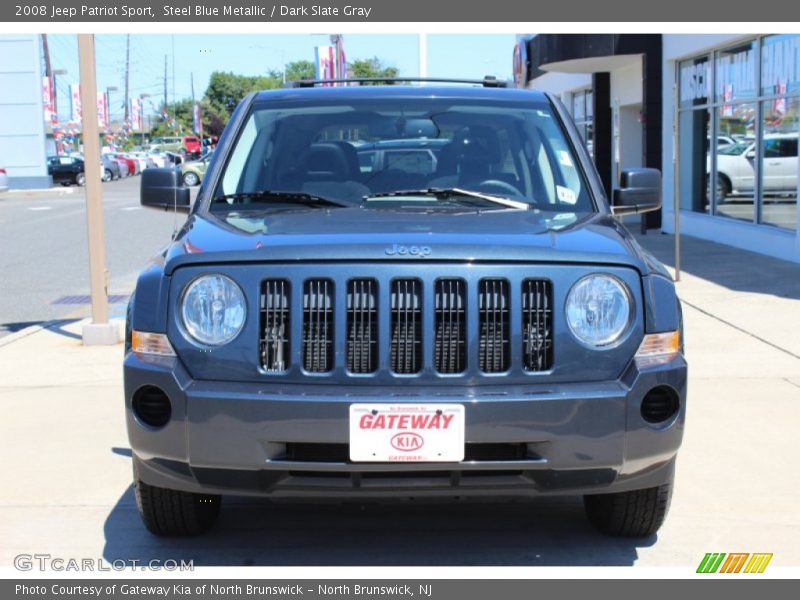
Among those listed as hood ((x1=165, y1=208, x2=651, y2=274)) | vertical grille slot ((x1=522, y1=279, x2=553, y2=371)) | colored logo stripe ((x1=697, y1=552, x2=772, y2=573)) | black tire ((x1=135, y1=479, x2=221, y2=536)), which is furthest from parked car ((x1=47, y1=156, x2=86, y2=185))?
vertical grille slot ((x1=522, y1=279, x2=553, y2=371))

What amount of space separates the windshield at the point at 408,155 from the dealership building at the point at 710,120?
7.86 meters

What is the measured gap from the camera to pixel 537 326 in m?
3.92

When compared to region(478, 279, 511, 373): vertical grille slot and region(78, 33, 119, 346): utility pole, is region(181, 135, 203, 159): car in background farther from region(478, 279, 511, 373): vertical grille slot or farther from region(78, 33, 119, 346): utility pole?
region(478, 279, 511, 373): vertical grille slot

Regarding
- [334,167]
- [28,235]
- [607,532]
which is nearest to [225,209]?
[334,167]

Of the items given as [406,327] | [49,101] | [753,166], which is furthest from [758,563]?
[49,101]

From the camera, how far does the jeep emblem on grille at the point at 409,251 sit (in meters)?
3.90

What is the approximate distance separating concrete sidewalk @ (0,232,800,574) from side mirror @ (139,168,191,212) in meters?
1.35

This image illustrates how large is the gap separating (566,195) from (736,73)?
42.6ft

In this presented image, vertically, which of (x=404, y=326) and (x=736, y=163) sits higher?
(x=736, y=163)

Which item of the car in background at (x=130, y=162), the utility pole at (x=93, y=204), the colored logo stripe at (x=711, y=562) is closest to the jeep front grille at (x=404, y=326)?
the colored logo stripe at (x=711, y=562)

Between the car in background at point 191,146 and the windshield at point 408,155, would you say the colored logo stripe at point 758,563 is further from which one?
the car in background at point 191,146

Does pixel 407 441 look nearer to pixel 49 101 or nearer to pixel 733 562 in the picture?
pixel 733 562

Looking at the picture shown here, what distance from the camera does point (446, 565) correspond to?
14.3 feet

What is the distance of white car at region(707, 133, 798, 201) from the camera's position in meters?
14.9
